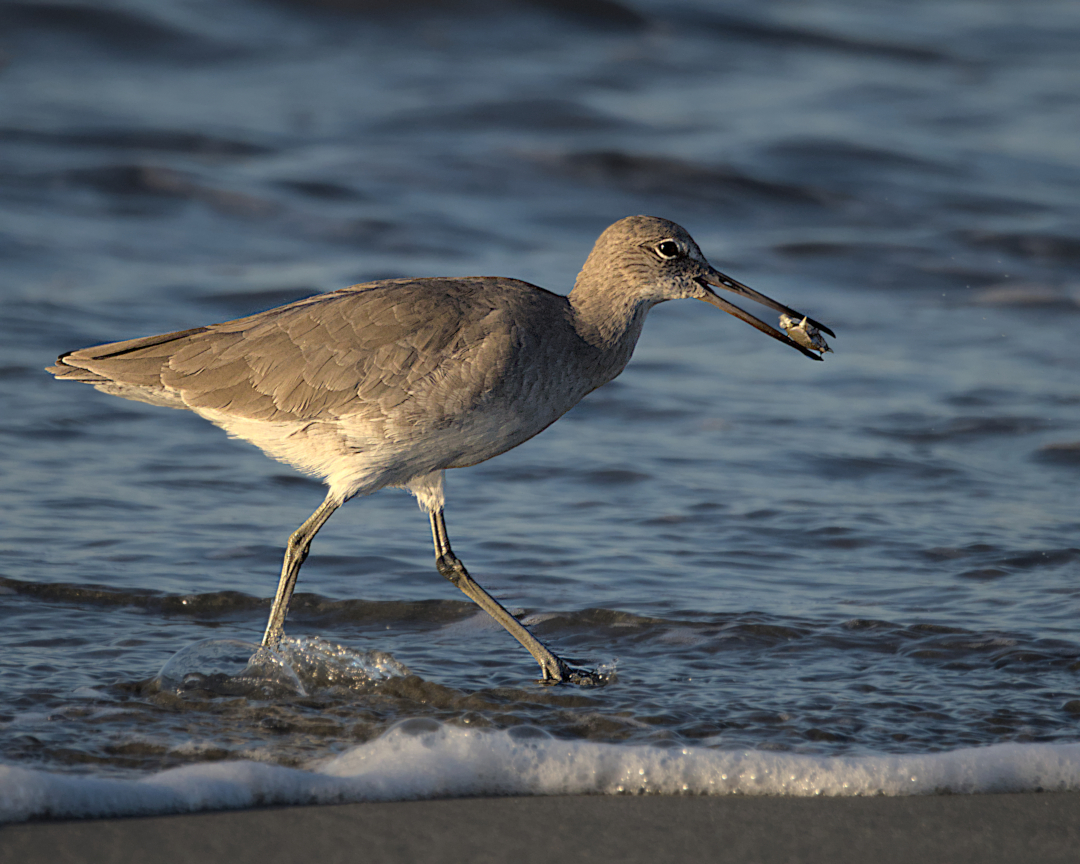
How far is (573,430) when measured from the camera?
8172mm

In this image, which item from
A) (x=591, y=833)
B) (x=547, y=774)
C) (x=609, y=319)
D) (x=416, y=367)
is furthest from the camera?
(x=609, y=319)

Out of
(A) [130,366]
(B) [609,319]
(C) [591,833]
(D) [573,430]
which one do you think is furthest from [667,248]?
(D) [573,430]

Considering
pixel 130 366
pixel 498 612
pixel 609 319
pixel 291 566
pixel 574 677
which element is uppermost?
pixel 609 319

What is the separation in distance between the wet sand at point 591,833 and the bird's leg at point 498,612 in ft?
3.60

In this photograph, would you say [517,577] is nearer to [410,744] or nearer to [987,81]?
[410,744]

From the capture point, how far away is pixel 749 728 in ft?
14.9

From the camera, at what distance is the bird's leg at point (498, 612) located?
5.07m

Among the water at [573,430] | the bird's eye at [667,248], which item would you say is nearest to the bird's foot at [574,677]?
the water at [573,430]

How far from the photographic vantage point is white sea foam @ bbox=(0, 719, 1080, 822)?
3.85 m

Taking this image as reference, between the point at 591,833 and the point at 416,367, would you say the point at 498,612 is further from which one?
the point at 591,833

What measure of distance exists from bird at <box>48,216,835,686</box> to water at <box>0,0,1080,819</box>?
0.65 meters

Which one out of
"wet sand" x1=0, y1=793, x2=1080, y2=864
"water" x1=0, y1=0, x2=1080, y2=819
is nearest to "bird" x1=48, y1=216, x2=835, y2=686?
"water" x1=0, y1=0, x2=1080, y2=819

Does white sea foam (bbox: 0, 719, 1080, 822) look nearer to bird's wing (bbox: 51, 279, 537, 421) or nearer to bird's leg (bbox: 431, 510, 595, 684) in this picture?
bird's leg (bbox: 431, 510, 595, 684)

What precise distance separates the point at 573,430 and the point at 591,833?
4600 millimetres
